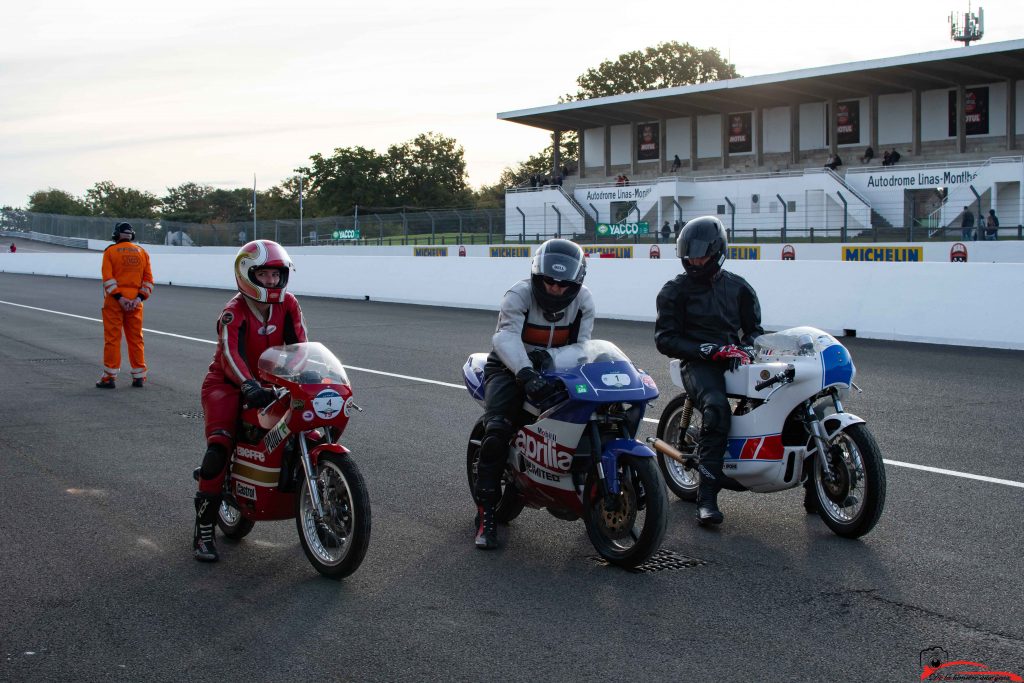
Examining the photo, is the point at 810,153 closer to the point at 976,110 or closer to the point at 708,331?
the point at 976,110

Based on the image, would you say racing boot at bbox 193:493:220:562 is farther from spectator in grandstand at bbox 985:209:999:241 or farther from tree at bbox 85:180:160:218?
tree at bbox 85:180:160:218

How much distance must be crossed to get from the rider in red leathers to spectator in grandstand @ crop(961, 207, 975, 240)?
109 ft

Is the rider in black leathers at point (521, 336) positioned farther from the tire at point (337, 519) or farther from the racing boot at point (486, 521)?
the tire at point (337, 519)

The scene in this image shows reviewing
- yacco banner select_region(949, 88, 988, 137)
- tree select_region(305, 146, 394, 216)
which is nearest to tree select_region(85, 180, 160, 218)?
tree select_region(305, 146, 394, 216)

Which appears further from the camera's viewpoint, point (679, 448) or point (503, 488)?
point (679, 448)

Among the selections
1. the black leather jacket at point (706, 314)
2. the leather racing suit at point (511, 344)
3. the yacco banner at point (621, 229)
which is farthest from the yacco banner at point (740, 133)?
the leather racing suit at point (511, 344)

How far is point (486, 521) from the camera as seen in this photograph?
584cm

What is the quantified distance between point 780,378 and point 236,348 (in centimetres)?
289

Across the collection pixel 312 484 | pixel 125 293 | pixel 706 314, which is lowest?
pixel 312 484

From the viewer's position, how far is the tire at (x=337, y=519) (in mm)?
4996

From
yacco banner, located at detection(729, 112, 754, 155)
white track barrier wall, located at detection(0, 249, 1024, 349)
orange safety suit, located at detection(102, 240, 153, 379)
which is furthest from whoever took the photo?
yacco banner, located at detection(729, 112, 754, 155)

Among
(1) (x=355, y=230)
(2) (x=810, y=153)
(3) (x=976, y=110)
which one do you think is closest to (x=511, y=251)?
(1) (x=355, y=230)

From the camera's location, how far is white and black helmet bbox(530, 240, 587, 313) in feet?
18.6

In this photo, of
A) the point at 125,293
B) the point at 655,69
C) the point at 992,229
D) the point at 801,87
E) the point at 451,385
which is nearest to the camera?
the point at 451,385
